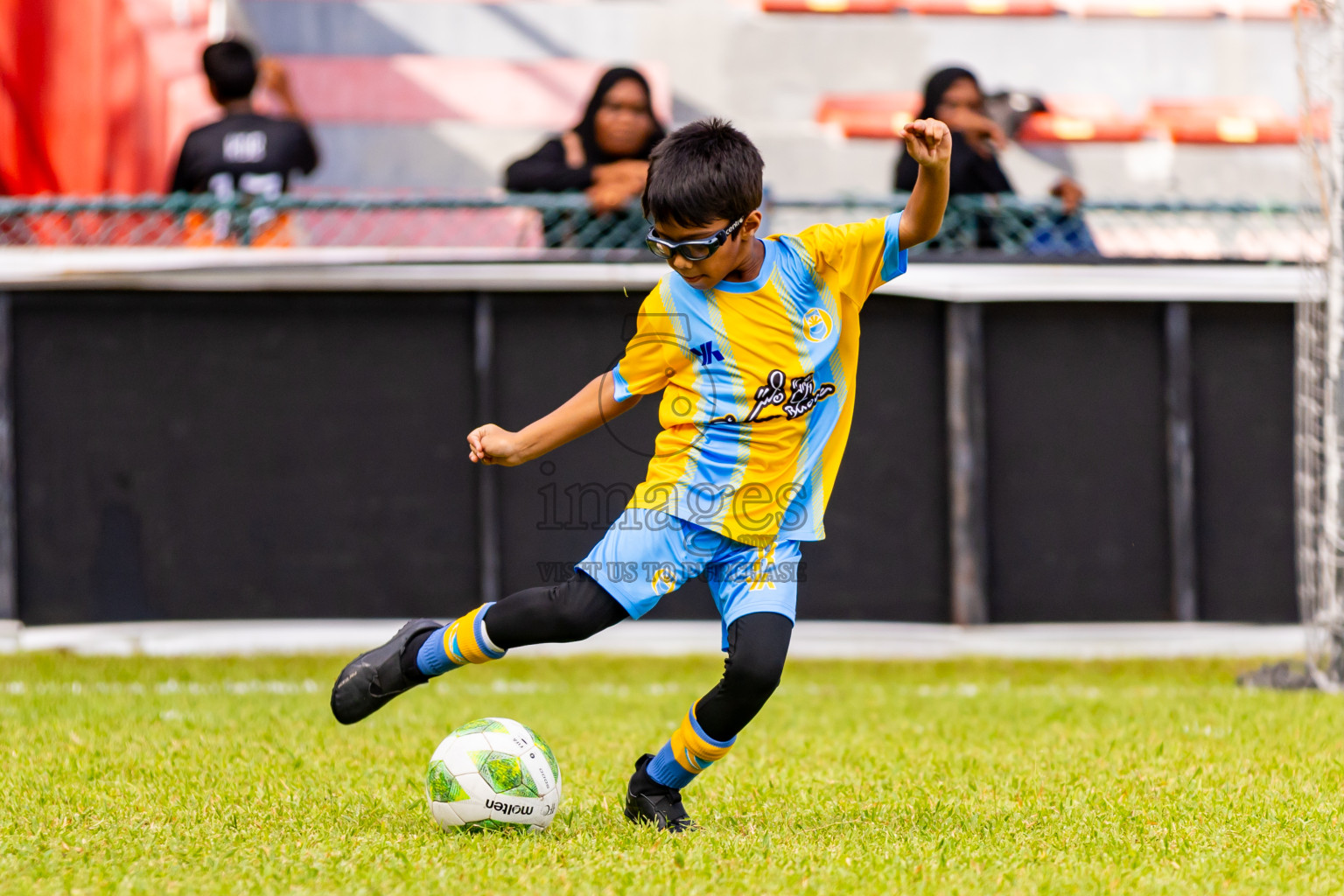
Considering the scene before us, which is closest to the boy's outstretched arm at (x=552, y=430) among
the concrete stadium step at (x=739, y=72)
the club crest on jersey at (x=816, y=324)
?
the club crest on jersey at (x=816, y=324)

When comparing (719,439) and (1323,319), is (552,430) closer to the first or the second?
(719,439)

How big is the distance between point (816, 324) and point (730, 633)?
0.83m

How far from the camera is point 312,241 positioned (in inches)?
351

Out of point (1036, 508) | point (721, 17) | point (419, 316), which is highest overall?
point (721, 17)

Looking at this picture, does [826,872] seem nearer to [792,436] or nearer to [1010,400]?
[792,436]

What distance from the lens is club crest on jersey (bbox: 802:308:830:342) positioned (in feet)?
12.7

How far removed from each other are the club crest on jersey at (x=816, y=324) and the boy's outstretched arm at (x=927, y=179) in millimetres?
275

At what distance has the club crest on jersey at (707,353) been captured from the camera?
3.83m

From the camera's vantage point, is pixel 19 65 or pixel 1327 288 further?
pixel 19 65

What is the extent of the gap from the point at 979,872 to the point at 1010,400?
17.4 feet

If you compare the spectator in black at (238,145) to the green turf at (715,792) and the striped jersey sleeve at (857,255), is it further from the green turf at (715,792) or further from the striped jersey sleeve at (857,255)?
the striped jersey sleeve at (857,255)

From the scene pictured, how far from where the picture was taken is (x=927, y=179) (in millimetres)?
3725

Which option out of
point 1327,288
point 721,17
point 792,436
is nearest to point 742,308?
point 792,436

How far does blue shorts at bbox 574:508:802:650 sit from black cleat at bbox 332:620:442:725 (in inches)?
22.8
